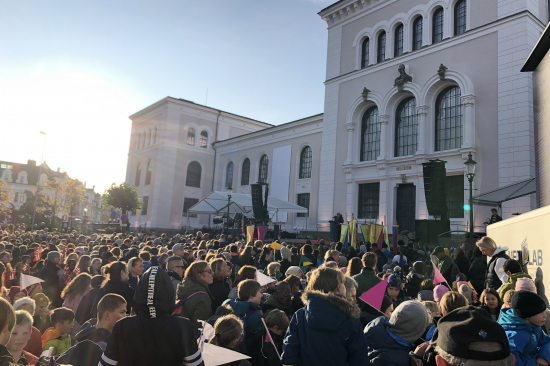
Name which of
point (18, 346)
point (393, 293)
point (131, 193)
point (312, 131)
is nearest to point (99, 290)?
point (18, 346)

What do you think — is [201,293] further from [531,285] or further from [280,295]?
[531,285]

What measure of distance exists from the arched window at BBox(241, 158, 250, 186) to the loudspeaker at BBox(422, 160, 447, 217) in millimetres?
25502

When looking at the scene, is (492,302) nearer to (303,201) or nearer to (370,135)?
(370,135)

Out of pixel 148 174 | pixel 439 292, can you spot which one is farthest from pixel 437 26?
pixel 148 174

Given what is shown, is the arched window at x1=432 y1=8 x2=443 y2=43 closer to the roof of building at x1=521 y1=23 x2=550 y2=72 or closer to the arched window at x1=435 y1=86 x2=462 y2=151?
the arched window at x1=435 y1=86 x2=462 y2=151

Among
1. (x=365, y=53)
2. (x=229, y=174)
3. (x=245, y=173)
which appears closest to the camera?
(x=365, y=53)

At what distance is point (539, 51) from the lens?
10.1 meters

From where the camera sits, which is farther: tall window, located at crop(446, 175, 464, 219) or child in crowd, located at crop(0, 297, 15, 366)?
tall window, located at crop(446, 175, 464, 219)

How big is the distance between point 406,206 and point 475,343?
848 inches

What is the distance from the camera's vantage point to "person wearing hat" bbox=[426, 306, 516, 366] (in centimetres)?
178

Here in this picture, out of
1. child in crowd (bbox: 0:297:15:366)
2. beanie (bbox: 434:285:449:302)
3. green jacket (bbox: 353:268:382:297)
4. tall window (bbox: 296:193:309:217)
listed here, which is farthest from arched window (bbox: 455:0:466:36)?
child in crowd (bbox: 0:297:15:366)

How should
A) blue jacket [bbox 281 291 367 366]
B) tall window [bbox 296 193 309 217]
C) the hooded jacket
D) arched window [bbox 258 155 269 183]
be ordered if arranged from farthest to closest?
arched window [bbox 258 155 269 183]
tall window [bbox 296 193 309 217]
blue jacket [bbox 281 291 367 366]
the hooded jacket

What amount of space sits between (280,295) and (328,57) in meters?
25.0

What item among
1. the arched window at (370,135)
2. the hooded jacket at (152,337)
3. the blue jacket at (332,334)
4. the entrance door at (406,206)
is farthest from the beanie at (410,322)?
the arched window at (370,135)
